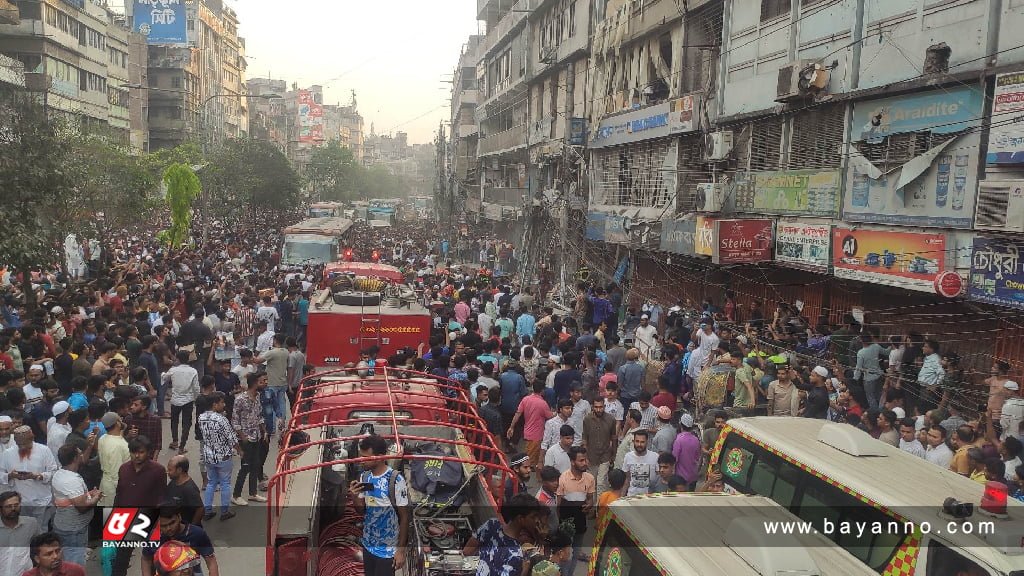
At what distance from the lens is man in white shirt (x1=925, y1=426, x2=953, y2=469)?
26.3 ft

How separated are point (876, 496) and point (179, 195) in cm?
2618

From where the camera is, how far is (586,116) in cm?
2902

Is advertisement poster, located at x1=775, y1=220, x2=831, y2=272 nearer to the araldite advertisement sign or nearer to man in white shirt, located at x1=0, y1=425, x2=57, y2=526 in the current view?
the araldite advertisement sign

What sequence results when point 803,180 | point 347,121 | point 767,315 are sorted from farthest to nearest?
point 347,121 → point 767,315 → point 803,180

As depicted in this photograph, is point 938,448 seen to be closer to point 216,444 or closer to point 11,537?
point 216,444

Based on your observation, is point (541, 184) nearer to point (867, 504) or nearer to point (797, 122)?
point (797, 122)

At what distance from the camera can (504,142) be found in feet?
137

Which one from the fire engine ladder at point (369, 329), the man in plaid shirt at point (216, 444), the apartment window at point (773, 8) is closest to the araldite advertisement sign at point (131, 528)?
the man in plaid shirt at point (216, 444)

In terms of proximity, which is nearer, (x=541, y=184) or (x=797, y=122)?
(x=797, y=122)

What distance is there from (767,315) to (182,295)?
41.3 ft

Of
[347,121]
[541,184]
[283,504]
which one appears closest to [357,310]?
[283,504]

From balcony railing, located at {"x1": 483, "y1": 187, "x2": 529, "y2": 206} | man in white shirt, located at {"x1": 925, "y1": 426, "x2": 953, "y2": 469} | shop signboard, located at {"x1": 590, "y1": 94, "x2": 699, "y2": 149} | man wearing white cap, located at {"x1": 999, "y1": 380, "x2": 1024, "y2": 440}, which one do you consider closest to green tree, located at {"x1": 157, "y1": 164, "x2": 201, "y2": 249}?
shop signboard, located at {"x1": 590, "y1": 94, "x2": 699, "y2": 149}

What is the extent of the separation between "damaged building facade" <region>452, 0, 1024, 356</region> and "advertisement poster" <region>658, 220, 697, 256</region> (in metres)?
0.06

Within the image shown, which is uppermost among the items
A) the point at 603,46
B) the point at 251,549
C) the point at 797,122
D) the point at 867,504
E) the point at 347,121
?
the point at 347,121
